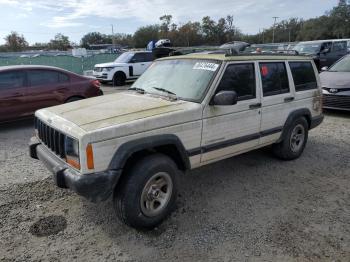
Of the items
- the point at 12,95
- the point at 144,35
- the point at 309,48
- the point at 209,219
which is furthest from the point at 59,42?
the point at 209,219

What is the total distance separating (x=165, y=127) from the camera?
357 centimetres

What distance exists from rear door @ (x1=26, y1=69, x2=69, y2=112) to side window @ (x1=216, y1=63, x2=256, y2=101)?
17.2ft

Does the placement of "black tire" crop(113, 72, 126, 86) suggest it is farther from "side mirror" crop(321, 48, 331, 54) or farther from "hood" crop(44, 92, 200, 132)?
"hood" crop(44, 92, 200, 132)

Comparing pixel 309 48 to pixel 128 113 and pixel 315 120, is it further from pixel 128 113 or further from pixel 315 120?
pixel 128 113

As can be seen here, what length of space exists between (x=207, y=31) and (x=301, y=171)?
8532 cm

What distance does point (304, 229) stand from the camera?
3.57 metres

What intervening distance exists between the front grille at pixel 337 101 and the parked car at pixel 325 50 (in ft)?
26.1

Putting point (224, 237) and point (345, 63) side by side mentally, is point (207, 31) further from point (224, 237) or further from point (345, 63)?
point (224, 237)

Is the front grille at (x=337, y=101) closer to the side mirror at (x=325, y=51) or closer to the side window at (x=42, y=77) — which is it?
the side window at (x=42, y=77)

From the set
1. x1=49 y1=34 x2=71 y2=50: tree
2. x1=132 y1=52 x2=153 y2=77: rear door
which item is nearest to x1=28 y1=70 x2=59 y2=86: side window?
x1=132 y1=52 x2=153 y2=77: rear door

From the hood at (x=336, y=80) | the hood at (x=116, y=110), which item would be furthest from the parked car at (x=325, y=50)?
the hood at (x=116, y=110)

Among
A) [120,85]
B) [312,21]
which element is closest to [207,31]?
[312,21]

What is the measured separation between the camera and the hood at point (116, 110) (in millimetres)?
3395

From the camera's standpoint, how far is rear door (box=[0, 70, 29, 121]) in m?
7.53
